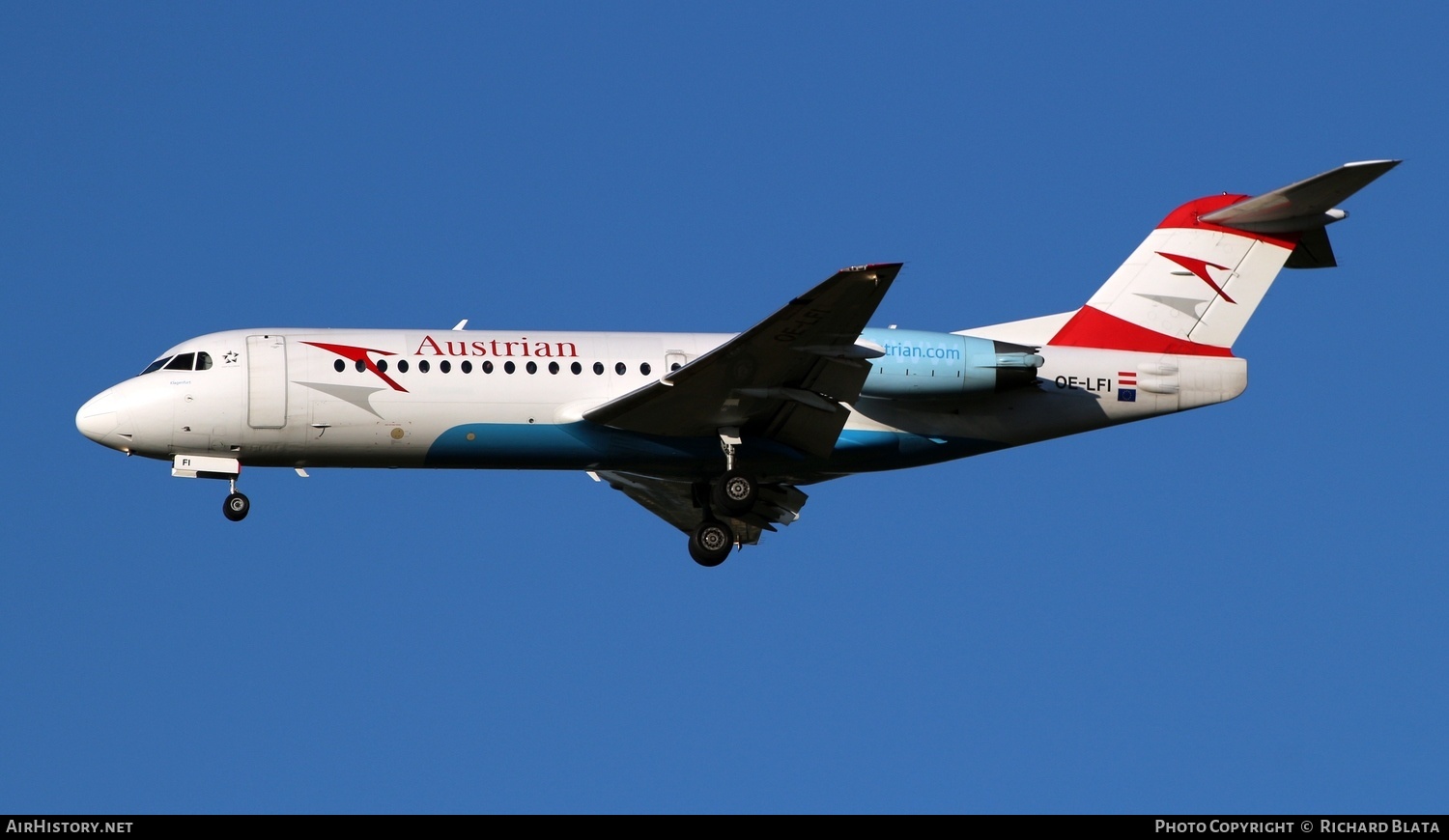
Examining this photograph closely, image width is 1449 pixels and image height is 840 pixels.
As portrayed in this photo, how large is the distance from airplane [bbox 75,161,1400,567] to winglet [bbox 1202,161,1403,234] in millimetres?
68

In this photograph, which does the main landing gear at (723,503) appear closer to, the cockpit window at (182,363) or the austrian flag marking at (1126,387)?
the austrian flag marking at (1126,387)

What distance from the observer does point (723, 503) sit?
2875cm

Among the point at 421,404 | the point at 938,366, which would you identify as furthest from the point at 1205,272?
the point at 421,404

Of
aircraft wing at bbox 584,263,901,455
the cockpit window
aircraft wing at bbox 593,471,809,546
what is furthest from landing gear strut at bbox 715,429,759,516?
the cockpit window

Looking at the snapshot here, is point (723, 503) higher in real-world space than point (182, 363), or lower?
lower

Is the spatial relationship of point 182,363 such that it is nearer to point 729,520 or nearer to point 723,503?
point 723,503

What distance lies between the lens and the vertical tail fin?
3023 cm

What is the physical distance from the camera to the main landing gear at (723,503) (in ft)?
93.9

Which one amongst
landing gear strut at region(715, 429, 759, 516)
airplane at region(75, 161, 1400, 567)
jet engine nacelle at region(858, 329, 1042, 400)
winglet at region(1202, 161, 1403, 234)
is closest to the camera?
airplane at region(75, 161, 1400, 567)

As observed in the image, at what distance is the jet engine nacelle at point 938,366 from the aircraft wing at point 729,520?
355cm

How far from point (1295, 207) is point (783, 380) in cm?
893

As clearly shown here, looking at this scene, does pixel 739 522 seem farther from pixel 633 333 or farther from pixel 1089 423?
pixel 1089 423

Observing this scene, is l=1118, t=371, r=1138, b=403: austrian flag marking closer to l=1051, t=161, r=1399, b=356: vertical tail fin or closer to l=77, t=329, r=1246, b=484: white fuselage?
l=1051, t=161, r=1399, b=356: vertical tail fin
